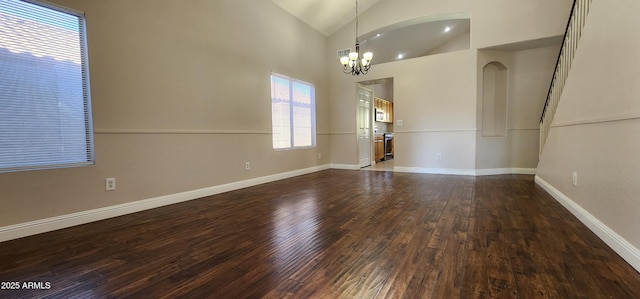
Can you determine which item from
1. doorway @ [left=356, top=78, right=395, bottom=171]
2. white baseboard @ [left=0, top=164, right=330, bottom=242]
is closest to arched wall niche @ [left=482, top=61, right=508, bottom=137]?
doorway @ [left=356, top=78, right=395, bottom=171]

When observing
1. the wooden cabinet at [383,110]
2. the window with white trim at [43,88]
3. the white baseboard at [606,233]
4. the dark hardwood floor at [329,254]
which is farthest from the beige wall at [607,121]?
the wooden cabinet at [383,110]

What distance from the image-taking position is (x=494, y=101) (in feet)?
18.1

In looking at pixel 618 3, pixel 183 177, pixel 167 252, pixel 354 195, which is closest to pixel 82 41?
pixel 183 177

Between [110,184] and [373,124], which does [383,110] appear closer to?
[373,124]

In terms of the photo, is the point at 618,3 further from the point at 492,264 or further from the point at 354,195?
the point at 354,195

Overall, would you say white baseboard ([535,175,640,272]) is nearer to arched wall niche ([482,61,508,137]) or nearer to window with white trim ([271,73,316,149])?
arched wall niche ([482,61,508,137])

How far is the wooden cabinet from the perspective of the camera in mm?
8294

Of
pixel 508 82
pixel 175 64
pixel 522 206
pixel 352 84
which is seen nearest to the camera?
pixel 522 206

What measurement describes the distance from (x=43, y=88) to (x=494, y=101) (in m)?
6.98

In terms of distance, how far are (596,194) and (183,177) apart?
14.0ft

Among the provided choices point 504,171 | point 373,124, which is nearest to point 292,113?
point 373,124

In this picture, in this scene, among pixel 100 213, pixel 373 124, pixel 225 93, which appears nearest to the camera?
pixel 100 213

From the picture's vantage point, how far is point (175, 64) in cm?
330

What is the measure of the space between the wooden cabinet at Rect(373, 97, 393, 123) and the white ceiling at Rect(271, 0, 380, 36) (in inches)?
100.0
